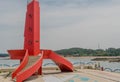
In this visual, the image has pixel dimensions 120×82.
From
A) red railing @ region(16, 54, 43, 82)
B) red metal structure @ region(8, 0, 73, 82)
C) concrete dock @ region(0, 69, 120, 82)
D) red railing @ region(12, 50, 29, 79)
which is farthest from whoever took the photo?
red metal structure @ region(8, 0, 73, 82)

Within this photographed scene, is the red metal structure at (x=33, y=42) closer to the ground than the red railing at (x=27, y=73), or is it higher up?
higher up

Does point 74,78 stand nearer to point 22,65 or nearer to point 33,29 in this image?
point 22,65

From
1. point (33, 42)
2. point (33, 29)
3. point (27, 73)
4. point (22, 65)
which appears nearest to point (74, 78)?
point (27, 73)

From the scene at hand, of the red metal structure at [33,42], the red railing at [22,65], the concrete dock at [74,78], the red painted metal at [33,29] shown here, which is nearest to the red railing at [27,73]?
the concrete dock at [74,78]

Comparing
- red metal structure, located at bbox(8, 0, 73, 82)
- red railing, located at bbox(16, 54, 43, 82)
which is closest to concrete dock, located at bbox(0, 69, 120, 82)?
red railing, located at bbox(16, 54, 43, 82)

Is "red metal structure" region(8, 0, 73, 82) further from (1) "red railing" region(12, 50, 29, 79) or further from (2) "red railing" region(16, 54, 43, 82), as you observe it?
(2) "red railing" region(16, 54, 43, 82)

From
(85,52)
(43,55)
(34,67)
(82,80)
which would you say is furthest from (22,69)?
(85,52)

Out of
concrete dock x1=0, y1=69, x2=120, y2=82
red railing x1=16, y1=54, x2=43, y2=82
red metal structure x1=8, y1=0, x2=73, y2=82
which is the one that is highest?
red metal structure x1=8, y1=0, x2=73, y2=82

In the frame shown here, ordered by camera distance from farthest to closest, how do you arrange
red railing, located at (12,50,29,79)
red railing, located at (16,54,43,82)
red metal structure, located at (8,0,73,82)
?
red metal structure, located at (8,0,73,82) → red railing, located at (12,50,29,79) → red railing, located at (16,54,43,82)

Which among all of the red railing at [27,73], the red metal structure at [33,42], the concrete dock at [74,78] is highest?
the red metal structure at [33,42]

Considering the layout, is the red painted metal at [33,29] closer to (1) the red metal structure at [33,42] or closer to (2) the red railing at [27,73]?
(1) the red metal structure at [33,42]

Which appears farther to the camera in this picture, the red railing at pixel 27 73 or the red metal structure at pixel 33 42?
the red metal structure at pixel 33 42

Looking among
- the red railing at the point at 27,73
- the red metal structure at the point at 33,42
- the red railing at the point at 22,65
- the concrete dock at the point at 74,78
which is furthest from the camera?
the red metal structure at the point at 33,42

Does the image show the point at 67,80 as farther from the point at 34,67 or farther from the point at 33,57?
the point at 33,57
